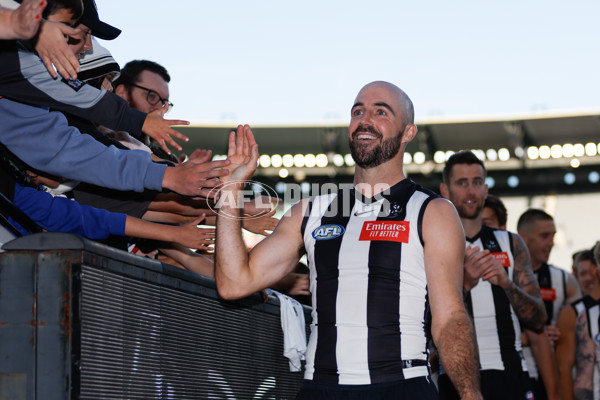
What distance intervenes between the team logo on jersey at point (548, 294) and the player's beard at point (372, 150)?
3998 mm

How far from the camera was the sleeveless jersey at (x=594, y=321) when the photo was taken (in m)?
6.38

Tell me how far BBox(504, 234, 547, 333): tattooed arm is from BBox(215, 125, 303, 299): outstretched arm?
1.99m

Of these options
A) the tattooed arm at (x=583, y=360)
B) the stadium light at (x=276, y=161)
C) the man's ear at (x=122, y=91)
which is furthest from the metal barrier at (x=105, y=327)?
the stadium light at (x=276, y=161)

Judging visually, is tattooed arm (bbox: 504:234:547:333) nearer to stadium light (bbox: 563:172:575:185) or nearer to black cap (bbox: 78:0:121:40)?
black cap (bbox: 78:0:121:40)

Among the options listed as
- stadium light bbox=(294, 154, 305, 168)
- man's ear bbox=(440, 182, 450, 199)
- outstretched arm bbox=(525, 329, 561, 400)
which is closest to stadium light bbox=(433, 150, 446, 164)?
stadium light bbox=(294, 154, 305, 168)

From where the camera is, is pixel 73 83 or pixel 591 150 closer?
pixel 73 83

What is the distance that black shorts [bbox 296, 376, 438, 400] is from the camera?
9.68ft

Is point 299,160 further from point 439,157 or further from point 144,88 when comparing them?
point 144,88

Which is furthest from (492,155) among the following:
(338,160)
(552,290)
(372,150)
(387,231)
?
(387,231)

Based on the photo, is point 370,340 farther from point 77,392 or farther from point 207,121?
point 207,121

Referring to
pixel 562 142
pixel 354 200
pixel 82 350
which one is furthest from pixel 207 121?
pixel 82 350

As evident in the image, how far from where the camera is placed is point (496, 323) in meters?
5.03

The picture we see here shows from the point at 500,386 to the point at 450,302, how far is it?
1964 millimetres

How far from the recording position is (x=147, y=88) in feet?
14.6
